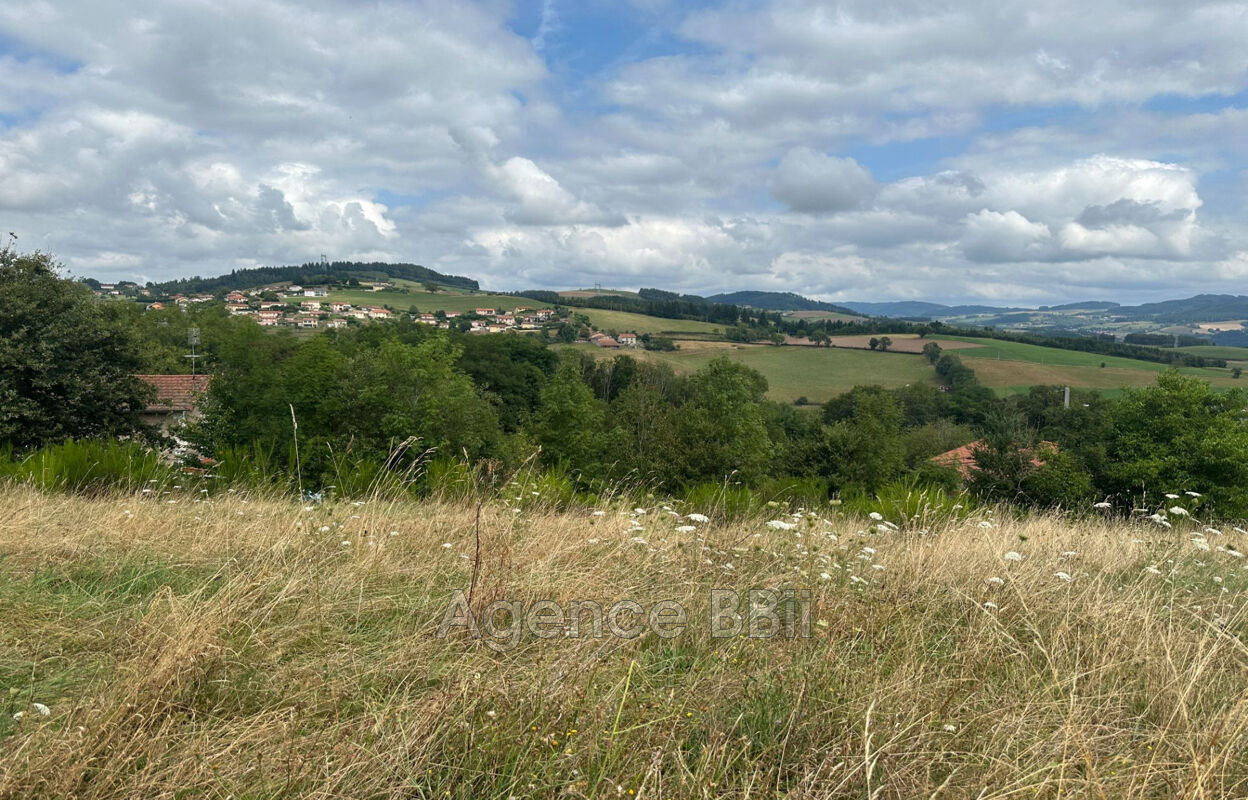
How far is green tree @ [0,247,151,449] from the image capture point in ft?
62.8

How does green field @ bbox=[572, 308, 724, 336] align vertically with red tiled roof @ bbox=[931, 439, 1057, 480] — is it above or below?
above

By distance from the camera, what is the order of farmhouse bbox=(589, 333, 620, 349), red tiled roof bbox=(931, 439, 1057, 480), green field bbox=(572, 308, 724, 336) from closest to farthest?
red tiled roof bbox=(931, 439, 1057, 480) → farmhouse bbox=(589, 333, 620, 349) → green field bbox=(572, 308, 724, 336)

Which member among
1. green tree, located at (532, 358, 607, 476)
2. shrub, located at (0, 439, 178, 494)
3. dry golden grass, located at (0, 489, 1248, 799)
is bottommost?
green tree, located at (532, 358, 607, 476)

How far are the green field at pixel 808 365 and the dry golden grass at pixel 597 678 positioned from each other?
247ft

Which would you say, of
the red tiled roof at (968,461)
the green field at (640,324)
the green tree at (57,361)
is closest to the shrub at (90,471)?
the green tree at (57,361)

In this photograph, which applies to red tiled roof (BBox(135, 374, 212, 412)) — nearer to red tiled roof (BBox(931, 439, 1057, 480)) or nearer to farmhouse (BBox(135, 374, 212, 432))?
farmhouse (BBox(135, 374, 212, 432))

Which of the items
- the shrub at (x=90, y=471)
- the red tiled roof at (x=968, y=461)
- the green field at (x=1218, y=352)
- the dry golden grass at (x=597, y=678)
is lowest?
the red tiled roof at (x=968, y=461)

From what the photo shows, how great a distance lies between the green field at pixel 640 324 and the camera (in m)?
113

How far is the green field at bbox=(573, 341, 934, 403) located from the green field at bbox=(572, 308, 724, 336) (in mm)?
10193

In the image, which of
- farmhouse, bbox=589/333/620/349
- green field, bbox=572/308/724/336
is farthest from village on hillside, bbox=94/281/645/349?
green field, bbox=572/308/724/336

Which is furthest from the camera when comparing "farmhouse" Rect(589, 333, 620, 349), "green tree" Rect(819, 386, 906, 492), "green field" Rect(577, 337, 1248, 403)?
"farmhouse" Rect(589, 333, 620, 349)

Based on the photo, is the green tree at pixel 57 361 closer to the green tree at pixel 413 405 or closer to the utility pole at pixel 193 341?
the green tree at pixel 413 405

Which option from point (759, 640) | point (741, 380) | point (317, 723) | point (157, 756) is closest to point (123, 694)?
point (157, 756)

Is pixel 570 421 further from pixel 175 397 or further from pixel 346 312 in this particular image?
pixel 346 312
